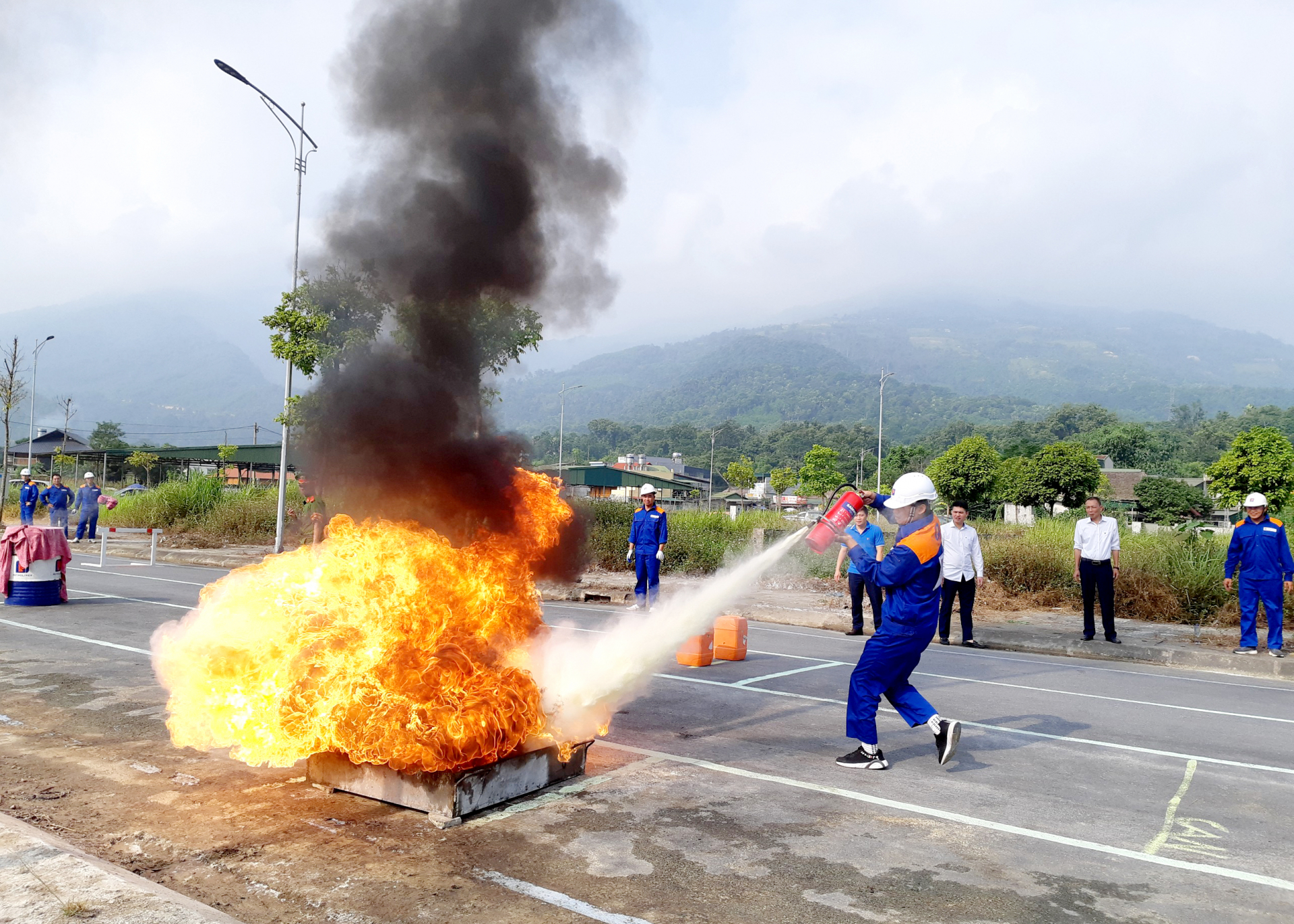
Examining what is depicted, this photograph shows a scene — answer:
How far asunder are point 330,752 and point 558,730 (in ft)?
4.31

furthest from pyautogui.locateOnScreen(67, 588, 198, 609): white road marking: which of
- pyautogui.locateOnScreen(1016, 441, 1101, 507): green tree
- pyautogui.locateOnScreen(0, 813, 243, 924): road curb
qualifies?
pyautogui.locateOnScreen(1016, 441, 1101, 507): green tree

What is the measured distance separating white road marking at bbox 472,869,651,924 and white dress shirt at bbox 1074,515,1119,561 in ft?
32.8

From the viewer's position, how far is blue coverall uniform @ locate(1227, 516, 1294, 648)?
1039cm

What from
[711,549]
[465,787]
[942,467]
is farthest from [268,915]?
[942,467]

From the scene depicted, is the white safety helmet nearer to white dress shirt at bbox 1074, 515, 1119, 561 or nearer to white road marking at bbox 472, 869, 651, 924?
white road marking at bbox 472, 869, 651, 924

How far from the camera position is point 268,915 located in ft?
10.8

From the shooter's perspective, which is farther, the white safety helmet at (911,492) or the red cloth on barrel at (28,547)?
the red cloth on barrel at (28,547)

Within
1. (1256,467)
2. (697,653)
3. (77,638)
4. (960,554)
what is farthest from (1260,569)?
(1256,467)

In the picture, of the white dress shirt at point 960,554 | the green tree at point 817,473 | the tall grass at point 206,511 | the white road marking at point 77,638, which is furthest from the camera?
the green tree at point 817,473

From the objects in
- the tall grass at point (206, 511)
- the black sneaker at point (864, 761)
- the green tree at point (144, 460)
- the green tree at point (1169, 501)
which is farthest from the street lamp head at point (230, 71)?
the green tree at point (1169, 501)

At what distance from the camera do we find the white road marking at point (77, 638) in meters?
8.83

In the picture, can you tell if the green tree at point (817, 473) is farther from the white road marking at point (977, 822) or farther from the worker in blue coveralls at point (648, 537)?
the white road marking at point (977, 822)

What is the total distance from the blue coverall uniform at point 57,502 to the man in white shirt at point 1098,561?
19.4 meters

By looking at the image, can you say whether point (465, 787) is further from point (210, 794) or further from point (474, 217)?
point (474, 217)
